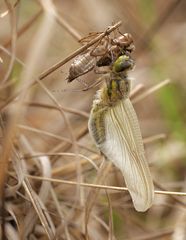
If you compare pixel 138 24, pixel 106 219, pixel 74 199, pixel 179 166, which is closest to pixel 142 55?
A: pixel 138 24

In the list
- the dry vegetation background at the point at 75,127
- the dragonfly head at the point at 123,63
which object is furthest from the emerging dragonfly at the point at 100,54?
the dry vegetation background at the point at 75,127

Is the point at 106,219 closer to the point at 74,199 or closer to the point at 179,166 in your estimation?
the point at 74,199

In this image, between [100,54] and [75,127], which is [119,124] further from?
[75,127]

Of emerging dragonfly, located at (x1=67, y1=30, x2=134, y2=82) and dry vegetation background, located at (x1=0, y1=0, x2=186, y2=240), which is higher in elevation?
emerging dragonfly, located at (x1=67, y1=30, x2=134, y2=82)

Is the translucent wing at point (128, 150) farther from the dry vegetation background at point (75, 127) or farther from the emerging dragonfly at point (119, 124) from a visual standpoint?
the dry vegetation background at point (75, 127)

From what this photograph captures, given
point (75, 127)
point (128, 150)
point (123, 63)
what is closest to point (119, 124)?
point (128, 150)

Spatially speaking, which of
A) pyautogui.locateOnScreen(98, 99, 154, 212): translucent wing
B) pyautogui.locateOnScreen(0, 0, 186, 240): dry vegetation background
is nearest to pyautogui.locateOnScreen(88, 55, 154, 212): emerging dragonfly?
pyautogui.locateOnScreen(98, 99, 154, 212): translucent wing

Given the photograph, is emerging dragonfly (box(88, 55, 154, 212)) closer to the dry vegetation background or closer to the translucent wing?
the translucent wing
